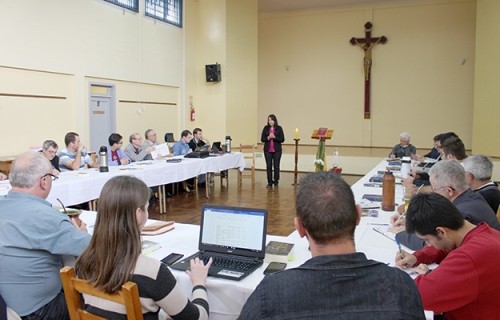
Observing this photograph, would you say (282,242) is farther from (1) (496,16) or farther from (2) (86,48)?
(1) (496,16)

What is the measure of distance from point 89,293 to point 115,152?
5347mm

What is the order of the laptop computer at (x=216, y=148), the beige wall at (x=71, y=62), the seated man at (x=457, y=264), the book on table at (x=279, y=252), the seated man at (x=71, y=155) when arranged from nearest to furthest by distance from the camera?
1. the seated man at (x=457, y=264)
2. the book on table at (x=279, y=252)
3. the seated man at (x=71, y=155)
4. the beige wall at (x=71, y=62)
5. the laptop computer at (x=216, y=148)

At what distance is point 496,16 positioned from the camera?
8.59 meters

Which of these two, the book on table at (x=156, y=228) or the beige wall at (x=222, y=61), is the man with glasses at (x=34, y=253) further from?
the beige wall at (x=222, y=61)

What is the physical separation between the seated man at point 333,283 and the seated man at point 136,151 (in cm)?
623

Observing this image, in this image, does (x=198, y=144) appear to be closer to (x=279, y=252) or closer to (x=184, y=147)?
(x=184, y=147)

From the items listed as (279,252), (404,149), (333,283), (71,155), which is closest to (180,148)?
(71,155)

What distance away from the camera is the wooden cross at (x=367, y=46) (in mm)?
10820

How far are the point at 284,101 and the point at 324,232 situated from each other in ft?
35.9

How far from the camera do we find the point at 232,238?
216cm

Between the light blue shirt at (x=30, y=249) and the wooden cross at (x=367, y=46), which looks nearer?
the light blue shirt at (x=30, y=249)

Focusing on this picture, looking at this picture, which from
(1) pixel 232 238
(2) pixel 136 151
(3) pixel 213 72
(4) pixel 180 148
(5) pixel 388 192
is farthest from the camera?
(3) pixel 213 72

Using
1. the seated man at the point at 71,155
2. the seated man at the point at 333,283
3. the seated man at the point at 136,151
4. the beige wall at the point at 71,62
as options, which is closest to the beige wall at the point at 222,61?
the beige wall at the point at 71,62

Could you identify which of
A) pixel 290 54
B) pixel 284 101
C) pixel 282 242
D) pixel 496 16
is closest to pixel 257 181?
pixel 284 101
